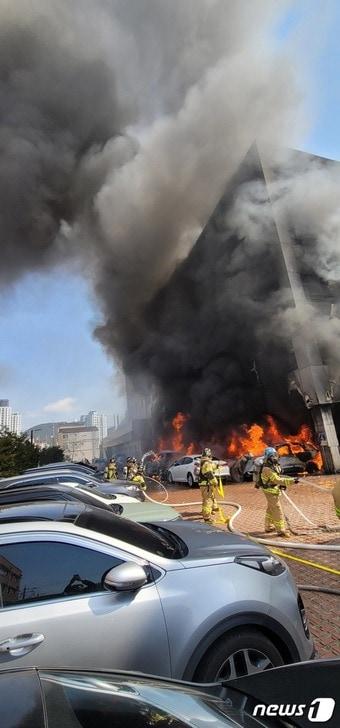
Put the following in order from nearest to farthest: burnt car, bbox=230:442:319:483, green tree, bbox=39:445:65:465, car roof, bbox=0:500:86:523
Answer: car roof, bbox=0:500:86:523, burnt car, bbox=230:442:319:483, green tree, bbox=39:445:65:465

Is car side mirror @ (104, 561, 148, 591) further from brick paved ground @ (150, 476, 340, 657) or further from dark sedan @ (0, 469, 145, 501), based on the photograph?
dark sedan @ (0, 469, 145, 501)

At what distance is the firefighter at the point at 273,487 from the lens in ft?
23.2

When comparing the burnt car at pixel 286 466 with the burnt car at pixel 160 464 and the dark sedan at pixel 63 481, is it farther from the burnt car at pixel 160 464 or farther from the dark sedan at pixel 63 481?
the dark sedan at pixel 63 481

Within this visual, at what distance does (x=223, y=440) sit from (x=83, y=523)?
→ 86.8ft

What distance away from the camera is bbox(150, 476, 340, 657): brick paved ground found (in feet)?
11.7

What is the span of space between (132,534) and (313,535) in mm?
5298

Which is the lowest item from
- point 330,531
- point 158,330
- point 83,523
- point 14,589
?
point 330,531

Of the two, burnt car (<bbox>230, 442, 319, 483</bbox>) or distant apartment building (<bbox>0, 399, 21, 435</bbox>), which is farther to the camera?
distant apartment building (<bbox>0, 399, 21, 435</bbox>)

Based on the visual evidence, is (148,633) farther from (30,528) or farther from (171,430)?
(171,430)

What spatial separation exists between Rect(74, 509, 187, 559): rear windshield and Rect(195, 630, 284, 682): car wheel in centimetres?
51

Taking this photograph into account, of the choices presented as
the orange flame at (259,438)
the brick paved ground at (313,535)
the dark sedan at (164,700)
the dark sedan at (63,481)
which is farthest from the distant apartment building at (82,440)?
the dark sedan at (164,700)

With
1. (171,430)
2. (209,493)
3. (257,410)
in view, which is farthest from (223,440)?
(209,493)

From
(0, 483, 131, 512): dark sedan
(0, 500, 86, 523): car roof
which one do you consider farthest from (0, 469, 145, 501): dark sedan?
(0, 500, 86, 523): car roof

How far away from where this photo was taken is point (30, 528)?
A: 2.36m
